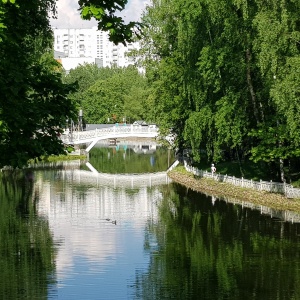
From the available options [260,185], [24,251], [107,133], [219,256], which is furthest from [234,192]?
[107,133]

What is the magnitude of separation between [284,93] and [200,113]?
42.5 ft

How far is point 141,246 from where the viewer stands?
3183cm

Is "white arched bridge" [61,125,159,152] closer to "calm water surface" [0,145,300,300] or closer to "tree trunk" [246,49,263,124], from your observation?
"calm water surface" [0,145,300,300]

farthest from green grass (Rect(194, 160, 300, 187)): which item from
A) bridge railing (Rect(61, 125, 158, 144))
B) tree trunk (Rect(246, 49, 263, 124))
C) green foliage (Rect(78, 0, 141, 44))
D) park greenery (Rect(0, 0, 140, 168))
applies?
green foliage (Rect(78, 0, 141, 44))

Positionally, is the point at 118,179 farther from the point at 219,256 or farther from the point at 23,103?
the point at 23,103

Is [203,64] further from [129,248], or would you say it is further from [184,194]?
[129,248]

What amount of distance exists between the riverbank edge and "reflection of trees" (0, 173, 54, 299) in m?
11.5

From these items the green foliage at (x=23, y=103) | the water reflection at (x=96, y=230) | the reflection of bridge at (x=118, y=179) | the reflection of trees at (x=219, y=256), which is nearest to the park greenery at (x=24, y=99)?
the green foliage at (x=23, y=103)

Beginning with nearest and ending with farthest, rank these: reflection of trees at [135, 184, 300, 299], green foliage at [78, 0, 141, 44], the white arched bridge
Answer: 1. green foliage at [78, 0, 141, 44]
2. reflection of trees at [135, 184, 300, 299]
3. the white arched bridge

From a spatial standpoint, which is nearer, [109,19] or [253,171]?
[109,19]

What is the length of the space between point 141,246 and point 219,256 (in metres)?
3.73

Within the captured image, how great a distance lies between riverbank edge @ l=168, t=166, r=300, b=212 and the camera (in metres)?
39.9

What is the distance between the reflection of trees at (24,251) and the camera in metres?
24.7

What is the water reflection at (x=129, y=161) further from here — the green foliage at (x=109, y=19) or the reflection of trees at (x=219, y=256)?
the green foliage at (x=109, y=19)
